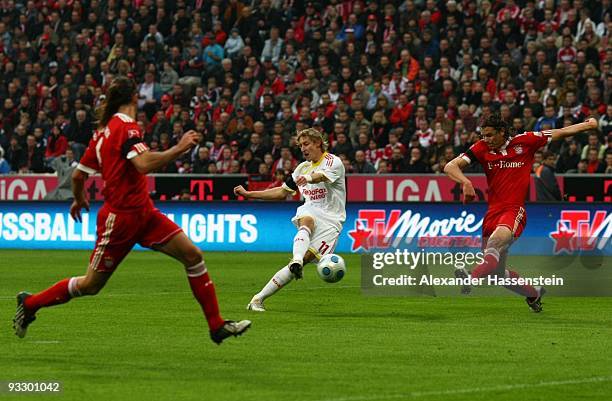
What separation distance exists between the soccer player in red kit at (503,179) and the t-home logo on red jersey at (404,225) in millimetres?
10234

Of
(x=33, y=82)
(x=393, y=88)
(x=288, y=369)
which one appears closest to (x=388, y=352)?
(x=288, y=369)

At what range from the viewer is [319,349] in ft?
36.5

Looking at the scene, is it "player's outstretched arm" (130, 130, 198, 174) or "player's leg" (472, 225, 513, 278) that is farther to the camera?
"player's leg" (472, 225, 513, 278)

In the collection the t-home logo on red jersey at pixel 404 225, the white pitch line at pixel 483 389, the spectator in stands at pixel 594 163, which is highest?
the white pitch line at pixel 483 389

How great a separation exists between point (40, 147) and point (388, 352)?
24157 millimetres

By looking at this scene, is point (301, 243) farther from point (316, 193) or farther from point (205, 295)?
point (205, 295)

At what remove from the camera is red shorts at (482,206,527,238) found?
575 inches

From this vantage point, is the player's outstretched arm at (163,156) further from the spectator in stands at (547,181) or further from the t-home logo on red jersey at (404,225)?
Answer: the spectator in stands at (547,181)

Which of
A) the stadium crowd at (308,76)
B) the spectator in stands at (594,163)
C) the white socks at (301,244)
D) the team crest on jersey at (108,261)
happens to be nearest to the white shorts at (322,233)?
the white socks at (301,244)

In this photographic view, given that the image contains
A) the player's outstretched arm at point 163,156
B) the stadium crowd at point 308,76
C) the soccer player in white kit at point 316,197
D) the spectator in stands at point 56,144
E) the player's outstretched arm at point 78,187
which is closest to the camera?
Answer: the player's outstretched arm at point 163,156

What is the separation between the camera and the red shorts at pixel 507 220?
14617 millimetres

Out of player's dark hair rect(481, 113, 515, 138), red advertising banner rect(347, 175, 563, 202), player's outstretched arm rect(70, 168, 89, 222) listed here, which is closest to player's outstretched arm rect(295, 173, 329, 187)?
player's dark hair rect(481, 113, 515, 138)

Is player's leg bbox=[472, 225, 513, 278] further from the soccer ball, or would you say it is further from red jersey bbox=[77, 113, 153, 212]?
red jersey bbox=[77, 113, 153, 212]

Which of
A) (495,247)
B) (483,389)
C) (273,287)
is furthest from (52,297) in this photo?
(495,247)
